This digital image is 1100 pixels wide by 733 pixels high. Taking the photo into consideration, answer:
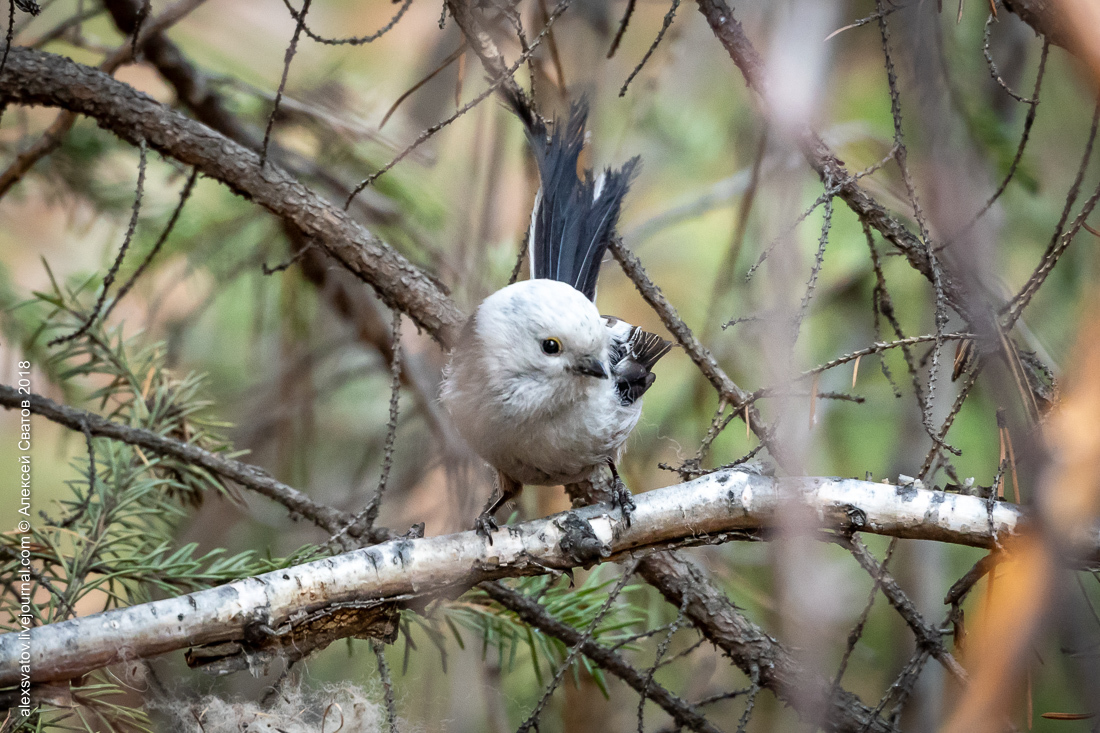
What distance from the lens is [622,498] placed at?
1.68m

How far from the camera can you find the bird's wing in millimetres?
2033

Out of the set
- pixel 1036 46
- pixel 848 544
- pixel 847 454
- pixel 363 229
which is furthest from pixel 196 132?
pixel 1036 46

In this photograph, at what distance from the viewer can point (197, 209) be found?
9.12ft

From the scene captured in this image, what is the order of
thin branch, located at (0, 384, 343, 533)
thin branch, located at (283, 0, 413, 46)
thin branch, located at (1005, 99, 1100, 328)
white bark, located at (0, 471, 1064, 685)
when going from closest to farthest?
thin branch, located at (1005, 99, 1100, 328)
white bark, located at (0, 471, 1064, 685)
thin branch, located at (283, 0, 413, 46)
thin branch, located at (0, 384, 343, 533)

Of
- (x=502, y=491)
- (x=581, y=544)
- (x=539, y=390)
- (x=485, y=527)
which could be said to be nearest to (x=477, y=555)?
(x=485, y=527)

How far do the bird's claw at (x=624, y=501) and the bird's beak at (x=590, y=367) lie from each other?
0.27m

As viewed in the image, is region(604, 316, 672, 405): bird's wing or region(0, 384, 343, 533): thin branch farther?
region(604, 316, 672, 405): bird's wing

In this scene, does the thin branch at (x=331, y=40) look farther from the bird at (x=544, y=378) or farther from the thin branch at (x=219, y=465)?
the thin branch at (x=219, y=465)

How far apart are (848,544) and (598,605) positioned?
74cm

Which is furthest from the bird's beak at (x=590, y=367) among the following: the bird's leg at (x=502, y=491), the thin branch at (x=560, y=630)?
the thin branch at (x=560, y=630)

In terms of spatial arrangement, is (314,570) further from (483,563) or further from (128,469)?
(128,469)

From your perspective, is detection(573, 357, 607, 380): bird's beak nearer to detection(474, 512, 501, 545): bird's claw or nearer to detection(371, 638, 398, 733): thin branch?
detection(474, 512, 501, 545): bird's claw

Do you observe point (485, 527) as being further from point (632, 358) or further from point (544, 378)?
point (632, 358)

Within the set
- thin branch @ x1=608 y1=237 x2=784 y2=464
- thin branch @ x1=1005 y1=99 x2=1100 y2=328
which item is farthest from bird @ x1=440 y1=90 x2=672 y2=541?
thin branch @ x1=1005 y1=99 x2=1100 y2=328
